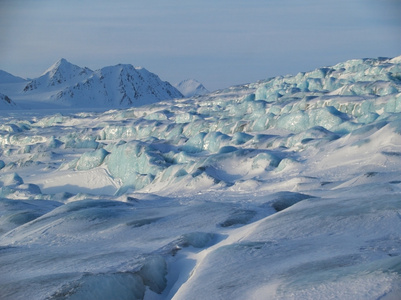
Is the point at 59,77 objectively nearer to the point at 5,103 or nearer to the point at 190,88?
the point at 5,103

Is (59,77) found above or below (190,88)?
above

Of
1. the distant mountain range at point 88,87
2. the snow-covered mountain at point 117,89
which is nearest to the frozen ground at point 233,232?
the distant mountain range at point 88,87

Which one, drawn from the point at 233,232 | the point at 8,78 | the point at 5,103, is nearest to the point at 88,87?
the point at 5,103

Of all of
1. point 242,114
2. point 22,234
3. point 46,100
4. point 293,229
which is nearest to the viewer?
point 293,229

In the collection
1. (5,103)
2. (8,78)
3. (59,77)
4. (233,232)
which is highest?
(8,78)

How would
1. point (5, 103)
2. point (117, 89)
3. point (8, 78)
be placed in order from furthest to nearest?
point (8, 78) < point (117, 89) < point (5, 103)

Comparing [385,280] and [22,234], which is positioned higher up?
[385,280]

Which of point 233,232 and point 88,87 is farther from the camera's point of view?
point 88,87

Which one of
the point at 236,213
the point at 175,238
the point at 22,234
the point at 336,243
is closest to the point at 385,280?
the point at 336,243

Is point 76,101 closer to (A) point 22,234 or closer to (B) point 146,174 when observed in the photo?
(B) point 146,174
